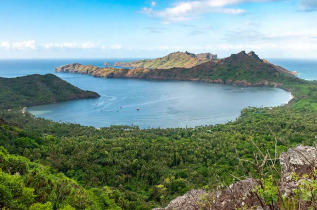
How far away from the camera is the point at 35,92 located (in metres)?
125

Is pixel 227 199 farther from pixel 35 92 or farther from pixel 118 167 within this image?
pixel 35 92

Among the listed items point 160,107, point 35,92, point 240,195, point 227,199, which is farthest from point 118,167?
point 35,92

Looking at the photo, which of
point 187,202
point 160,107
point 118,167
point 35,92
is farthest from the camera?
point 35,92

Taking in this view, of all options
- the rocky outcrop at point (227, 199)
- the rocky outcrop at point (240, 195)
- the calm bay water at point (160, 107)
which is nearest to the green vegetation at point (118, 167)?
the rocky outcrop at point (227, 199)

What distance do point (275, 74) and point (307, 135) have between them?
13892 centimetres

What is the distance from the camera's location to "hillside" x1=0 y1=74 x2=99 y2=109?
113250 millimetres

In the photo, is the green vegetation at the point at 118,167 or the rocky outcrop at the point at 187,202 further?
the green vegetation at the point at 118,167

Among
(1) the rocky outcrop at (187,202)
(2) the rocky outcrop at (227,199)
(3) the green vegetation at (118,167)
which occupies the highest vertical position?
(2) the rocky outcrop at (227,199)

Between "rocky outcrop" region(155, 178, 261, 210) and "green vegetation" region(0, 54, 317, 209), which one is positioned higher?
"rocky outcrop" region(155, 178, 261, 210)

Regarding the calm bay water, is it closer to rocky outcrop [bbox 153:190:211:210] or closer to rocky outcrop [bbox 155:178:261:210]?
rocky outcrop [bbox 153:190:211:210]

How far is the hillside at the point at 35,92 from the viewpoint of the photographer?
11325cm

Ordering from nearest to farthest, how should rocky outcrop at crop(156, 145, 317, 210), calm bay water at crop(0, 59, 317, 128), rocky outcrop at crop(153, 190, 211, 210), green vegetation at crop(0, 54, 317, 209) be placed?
rocky outcrop at crop(156, 145, 317, 210)
rocky outcrop at crop(153, 190, 211, 210)
green vegetation at crop(0, 54, 317, 209)
calm bay water at crop(0, 59, 317, 128)

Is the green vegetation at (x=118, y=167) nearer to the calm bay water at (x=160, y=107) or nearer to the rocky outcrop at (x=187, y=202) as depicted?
the rocky outcrop at (x=187, y=202)

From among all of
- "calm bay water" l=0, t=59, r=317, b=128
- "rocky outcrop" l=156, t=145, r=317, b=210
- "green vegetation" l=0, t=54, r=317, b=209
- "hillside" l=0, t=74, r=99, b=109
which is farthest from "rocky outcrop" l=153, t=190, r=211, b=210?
"hillside" l=0, t=74, r=99, b=109
